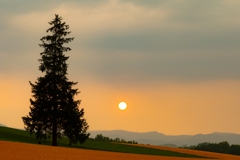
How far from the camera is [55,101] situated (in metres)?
41.2

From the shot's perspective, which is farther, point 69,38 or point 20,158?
point 69,38

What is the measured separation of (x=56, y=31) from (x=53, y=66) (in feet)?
17.0

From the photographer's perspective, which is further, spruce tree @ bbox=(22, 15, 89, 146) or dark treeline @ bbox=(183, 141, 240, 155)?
dark treeline @ bbox=(183, 141, 240, 155)

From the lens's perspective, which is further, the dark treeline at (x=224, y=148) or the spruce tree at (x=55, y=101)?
the dark treeline at (x=224, y=148)

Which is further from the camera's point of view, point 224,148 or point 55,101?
point 224,148

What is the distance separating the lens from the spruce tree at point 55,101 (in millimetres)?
41281

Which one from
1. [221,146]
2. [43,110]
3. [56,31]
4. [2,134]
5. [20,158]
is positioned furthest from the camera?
[221,146]

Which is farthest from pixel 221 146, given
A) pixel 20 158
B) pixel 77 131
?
pixel 20 158

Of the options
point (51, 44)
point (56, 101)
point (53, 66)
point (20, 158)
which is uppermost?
point (51, 44)

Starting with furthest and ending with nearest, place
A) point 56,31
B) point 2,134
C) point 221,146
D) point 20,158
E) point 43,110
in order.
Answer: point 221,146 → point 2,134 → point 56,31 → point 43,110 → point 20,158

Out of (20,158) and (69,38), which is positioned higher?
(69,38)

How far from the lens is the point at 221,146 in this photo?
296 feet

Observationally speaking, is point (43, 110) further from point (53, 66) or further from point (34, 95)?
point (53, 66)

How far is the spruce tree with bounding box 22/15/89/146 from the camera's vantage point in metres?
41.3
